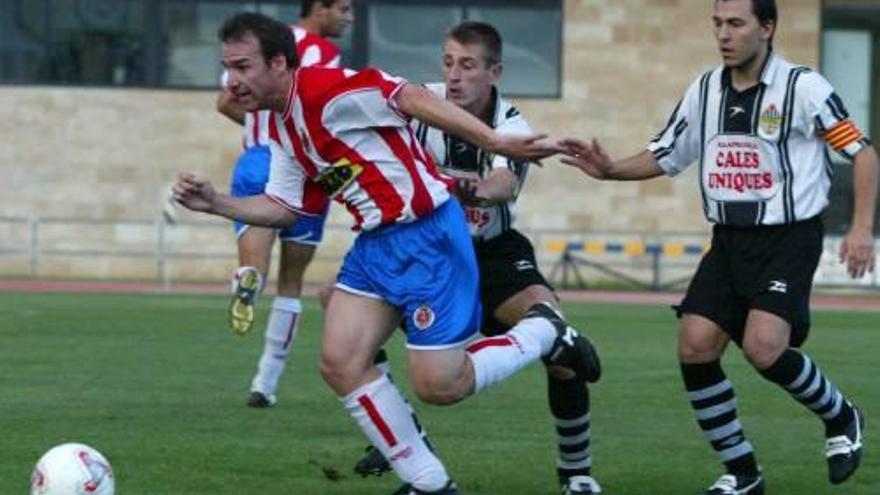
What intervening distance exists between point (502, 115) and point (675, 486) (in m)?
1.76

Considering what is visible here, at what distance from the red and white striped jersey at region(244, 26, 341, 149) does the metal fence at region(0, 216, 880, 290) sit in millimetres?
19454

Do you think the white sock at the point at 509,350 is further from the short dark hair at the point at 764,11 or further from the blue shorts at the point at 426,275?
the short dark hair at the point at 764,11

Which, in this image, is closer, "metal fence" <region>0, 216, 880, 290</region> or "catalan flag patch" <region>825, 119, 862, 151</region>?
"catalan flag patch" <region>825, 119, 862, 151</region>

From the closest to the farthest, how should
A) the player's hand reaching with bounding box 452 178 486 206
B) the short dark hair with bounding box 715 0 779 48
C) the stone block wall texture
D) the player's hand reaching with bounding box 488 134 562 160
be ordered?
1. the player's hand reaching with bounding box 488 134 562 160
2. the player's hand reaching with bounding box 452 178 486 206
3. the short dark hair with bounding box 715 0 779 48
4. the stone block wall texture

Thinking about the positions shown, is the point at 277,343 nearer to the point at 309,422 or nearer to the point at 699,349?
the point at 309,422

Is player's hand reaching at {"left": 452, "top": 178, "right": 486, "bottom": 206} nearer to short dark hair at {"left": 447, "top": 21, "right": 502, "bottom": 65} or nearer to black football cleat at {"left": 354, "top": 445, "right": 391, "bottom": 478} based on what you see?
short dark hair at {"left": 447, "top": 21, "right": 502, "bottom": 65}

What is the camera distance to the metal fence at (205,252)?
3234cm

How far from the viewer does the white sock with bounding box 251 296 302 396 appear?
12352mm

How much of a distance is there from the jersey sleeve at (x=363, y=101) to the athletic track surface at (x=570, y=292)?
61.8ft

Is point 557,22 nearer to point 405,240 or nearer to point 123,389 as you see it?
point 123,389

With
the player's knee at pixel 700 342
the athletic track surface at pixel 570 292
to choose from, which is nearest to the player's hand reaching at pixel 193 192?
the player's knee at pixel 700 342

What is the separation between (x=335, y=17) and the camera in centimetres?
1247

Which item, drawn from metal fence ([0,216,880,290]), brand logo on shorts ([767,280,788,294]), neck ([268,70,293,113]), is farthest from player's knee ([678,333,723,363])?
metal fence ([0,216,880,290])

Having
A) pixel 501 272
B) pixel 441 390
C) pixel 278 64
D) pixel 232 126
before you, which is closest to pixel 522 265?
pixel 501 272
